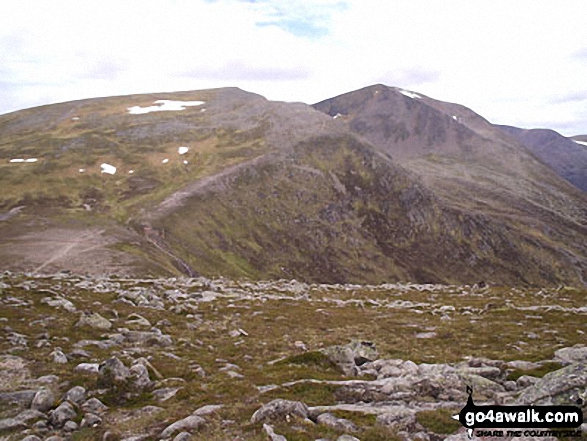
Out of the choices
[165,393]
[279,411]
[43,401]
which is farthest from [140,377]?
[279,411]

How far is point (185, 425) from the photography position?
13922 mm

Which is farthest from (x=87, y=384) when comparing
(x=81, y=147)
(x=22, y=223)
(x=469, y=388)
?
(x=81, y=147)

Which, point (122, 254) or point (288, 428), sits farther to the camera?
point (122, 254)

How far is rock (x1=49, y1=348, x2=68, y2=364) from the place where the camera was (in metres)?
20.0

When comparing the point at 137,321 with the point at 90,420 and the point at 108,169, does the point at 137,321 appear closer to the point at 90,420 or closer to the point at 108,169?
the point at 90,420

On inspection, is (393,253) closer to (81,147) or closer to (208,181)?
(208,181)

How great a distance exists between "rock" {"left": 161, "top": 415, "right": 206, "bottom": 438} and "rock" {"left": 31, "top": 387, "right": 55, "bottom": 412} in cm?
505

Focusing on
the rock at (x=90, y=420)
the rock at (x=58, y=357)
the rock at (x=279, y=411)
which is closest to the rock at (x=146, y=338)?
the rock at (x=58, y=357)

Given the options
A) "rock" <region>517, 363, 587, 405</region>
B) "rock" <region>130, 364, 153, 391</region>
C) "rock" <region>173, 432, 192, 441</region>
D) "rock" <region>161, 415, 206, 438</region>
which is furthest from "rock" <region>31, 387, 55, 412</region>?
"rock" <region>517, 363, 587, 405</region>

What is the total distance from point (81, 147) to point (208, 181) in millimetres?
72044

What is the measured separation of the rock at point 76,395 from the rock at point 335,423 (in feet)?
29.2

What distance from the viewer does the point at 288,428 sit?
44.1 feet

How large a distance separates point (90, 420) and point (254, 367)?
8617 mm

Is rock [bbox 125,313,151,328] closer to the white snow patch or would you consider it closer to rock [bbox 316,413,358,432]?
rock [bbox 316,413,358,432]
